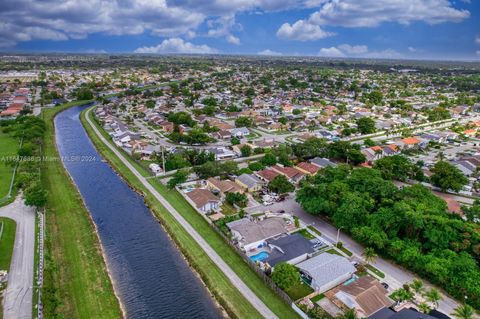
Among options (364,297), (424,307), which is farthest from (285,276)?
(424,307)

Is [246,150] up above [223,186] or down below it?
above

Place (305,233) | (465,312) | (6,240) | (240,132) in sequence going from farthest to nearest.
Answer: (240,132) < (305,233) < (6,240) < (465,312)

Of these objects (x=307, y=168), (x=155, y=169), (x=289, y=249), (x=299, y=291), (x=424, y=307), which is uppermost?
(x=307, y=168)

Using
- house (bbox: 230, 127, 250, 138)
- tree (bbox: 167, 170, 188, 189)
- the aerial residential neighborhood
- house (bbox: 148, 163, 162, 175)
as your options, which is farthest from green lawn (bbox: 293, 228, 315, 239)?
house (bbox: 230, 127, 250, 138)

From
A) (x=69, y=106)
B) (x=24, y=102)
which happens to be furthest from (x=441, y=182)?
(x=24, y=102)

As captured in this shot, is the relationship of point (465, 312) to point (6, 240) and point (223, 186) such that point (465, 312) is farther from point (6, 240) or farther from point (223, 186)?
point (6, 240)

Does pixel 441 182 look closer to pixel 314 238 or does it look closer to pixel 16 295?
pixel 314 238

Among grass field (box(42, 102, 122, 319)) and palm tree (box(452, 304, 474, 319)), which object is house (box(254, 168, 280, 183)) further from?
palm tree (box(452, 304, 474, 319))
